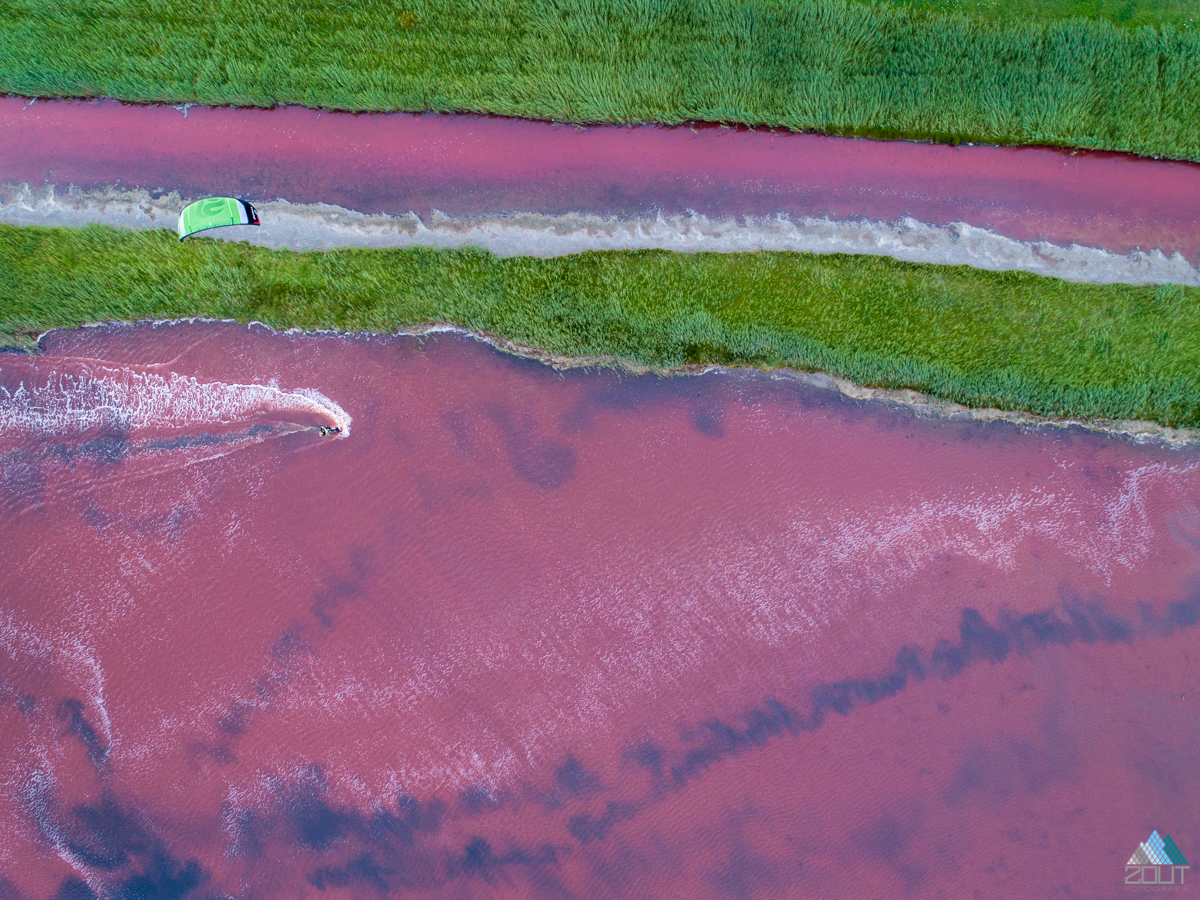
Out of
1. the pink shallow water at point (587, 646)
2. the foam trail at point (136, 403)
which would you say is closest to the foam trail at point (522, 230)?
the pink shallow water at point (587, 646)

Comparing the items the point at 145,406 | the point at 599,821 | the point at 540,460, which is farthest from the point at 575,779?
the point at 145,406

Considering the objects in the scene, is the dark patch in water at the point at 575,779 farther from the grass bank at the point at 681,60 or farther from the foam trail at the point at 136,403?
the grass bank at the point at 681,60

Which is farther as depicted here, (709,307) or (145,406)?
(145,406)

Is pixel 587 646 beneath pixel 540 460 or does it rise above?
beneath

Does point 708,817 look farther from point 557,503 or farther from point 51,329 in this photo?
point 51,329

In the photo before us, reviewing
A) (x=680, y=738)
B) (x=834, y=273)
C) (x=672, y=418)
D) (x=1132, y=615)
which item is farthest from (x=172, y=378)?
(x=1132, y=615)

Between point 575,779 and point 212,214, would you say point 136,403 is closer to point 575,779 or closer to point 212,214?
point 212,214

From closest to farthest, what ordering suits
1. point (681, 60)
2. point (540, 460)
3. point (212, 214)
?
1. point (212, 214)
2. point (681, 60)
3. point (540, 460)

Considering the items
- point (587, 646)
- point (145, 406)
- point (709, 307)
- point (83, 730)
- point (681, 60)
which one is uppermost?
point (681, 60)
